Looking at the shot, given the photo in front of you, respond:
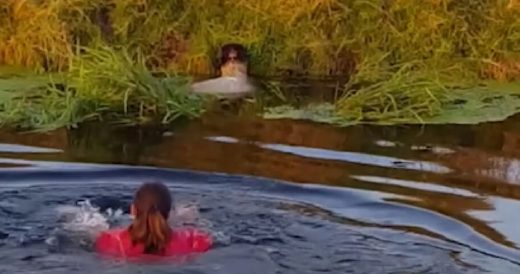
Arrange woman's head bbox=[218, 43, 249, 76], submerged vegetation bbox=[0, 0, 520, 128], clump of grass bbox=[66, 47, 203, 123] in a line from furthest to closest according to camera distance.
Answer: submerged vegetation bbox=[0, 0, 520, 128], woman's head bbox=[218, 43, 249, 76], clump of grass bbox=[66, 47, 203, 123]

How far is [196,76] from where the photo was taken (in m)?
13.4

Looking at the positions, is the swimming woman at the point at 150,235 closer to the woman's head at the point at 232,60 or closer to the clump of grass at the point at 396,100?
the clump of grass at the point at 396,100

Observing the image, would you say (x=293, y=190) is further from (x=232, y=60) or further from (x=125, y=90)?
(x=232, y=60)

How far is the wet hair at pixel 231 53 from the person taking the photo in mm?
12508

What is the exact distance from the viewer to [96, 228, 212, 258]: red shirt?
6.97 m

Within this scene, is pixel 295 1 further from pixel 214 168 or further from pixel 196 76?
pixel 214 168

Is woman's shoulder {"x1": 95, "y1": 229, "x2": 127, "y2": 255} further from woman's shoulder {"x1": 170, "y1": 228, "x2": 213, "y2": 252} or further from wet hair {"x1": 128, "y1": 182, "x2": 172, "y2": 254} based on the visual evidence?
woman's shoulder {"x1": 170, "y1": 228, "x2": 213, "y2": 252}

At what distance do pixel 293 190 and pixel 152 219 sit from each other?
2.04 meters

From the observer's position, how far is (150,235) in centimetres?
688

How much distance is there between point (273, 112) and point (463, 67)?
2306mm

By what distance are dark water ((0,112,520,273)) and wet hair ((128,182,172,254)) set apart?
0.14m

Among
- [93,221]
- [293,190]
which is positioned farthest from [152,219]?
[293,190]

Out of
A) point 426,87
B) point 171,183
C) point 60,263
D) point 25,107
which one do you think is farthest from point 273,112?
point 60,263

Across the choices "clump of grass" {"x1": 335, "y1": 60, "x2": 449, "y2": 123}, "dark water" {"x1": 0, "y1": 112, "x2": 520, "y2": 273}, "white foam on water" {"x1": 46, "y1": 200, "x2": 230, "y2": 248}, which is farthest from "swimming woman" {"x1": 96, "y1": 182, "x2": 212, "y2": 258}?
"clump of grass" {"x1": 335, "y1": 60, "x2": 449, "y2": 123}
